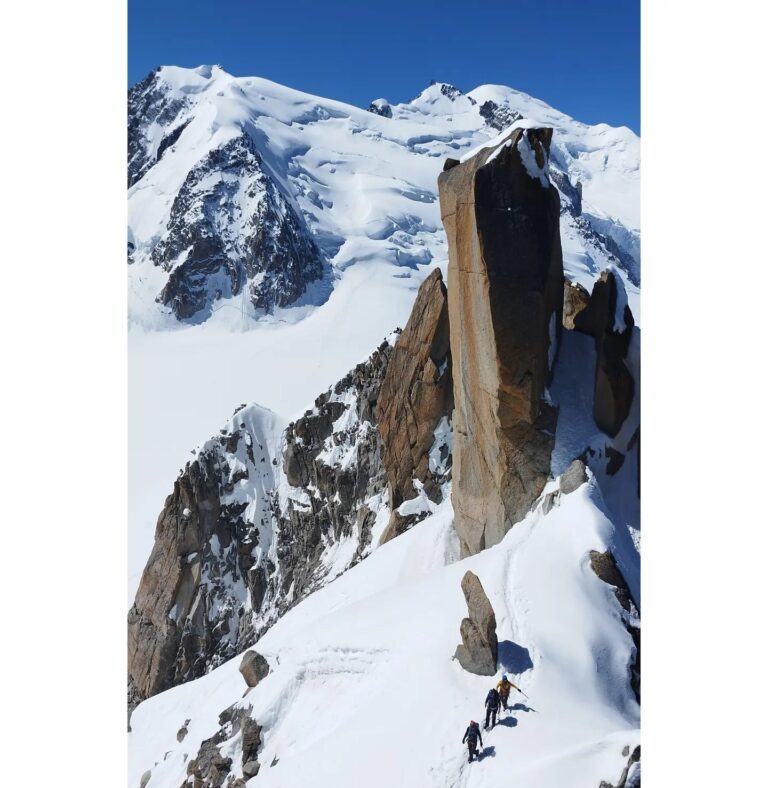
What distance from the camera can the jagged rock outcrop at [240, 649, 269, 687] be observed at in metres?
14.8

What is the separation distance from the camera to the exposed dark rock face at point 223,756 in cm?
1230

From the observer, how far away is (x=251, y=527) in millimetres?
32438

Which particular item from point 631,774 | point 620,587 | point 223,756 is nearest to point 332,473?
point 223,756

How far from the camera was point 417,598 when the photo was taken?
14.4 metres

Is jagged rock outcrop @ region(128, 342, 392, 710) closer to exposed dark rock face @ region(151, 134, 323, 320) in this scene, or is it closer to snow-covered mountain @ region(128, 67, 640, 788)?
snow-covered mountain @ region(128, 67, 640, 788)

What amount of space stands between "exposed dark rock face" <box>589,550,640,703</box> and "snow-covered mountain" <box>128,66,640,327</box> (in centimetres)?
6078

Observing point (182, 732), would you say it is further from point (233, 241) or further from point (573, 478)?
point (233, 241)

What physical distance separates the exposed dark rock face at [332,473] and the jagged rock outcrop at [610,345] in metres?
11.1

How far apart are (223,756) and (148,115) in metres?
105

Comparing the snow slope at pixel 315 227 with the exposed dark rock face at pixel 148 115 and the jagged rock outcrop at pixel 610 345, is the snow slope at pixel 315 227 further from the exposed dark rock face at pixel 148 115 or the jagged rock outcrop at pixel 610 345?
the jagged rock outcrop at pixel 610 345

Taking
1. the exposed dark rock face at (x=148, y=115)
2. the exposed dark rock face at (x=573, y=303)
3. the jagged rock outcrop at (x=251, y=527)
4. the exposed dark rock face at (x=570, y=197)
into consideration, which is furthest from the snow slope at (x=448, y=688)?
the exposed dark rock face at (x=148, y=115)
